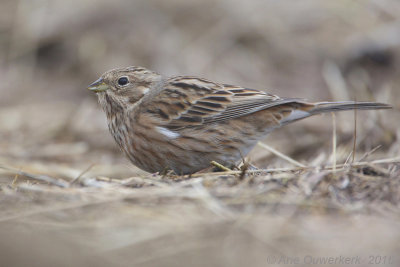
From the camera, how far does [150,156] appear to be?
493cm

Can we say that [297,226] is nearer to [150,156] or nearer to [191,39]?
[150,156]

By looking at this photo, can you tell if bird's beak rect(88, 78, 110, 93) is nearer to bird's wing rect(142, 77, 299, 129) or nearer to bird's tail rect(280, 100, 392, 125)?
bird's wing rect(142, 77, 299, 129)

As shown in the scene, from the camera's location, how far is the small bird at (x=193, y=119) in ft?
16.2

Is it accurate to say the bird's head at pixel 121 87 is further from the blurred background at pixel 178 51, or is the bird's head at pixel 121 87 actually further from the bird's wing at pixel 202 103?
the blurred background at pixel 178 51

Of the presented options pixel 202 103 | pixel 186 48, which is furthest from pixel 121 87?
pixel 186 48

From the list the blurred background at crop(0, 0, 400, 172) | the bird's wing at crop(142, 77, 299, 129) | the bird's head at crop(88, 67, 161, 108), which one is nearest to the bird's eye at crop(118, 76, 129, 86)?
the bird's head at crop(88, 67, 161, 108)

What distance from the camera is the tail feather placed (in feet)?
15.6

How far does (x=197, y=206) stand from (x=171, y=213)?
19 centimetres

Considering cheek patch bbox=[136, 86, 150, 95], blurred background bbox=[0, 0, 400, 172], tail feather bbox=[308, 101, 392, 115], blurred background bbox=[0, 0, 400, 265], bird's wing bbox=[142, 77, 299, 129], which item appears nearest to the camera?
tail feather bbox=[308, 101, 392, 115]

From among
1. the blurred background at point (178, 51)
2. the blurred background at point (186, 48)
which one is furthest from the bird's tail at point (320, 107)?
the blurred background at point (186, 48)

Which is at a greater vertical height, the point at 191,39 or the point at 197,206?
the point at 191,39

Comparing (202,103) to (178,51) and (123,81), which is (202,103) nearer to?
(123,81)

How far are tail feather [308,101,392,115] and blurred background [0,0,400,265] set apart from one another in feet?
6.71

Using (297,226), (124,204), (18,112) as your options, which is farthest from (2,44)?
(297,226)
